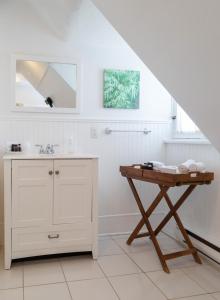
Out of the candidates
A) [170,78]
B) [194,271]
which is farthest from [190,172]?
[170,78]

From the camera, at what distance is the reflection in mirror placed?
9.41ft

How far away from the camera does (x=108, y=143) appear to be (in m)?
3.21

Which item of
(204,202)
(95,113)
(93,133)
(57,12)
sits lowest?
(204,202)

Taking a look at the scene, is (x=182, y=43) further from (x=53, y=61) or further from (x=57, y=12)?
(x=53, y=61)

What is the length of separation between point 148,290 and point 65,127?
65.3 inches

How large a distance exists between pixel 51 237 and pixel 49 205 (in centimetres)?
27

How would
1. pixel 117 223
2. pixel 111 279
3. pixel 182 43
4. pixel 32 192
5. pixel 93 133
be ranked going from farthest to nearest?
pixel 117 223
pixel 93 133
pixel 32 192
pixel 111 279
pixel 182 43

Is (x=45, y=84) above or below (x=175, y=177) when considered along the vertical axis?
above

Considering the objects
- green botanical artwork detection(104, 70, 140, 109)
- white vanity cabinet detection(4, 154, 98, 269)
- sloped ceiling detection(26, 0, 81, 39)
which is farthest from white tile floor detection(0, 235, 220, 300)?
sloped ceiling detection(26, 0, 81, 39)

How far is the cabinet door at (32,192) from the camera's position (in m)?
2.42

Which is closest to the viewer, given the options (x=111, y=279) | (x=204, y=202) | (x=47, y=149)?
(x=111, y=279)

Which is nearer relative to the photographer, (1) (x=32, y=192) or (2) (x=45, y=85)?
(1) (x=32, y=192)

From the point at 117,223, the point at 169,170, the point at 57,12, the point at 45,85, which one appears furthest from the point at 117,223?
the point at 57,12

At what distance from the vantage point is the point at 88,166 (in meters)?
2.59
